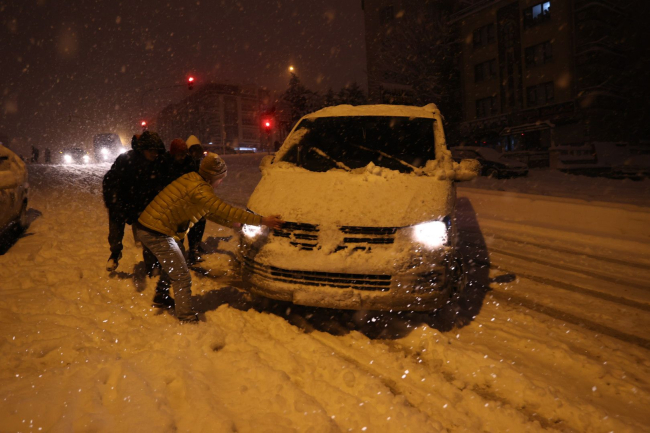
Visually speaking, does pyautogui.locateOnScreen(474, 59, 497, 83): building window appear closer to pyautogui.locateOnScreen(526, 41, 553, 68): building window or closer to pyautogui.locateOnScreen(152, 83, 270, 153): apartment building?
pyautogui.locateOnScreen(526, 41, 553, 68): building window

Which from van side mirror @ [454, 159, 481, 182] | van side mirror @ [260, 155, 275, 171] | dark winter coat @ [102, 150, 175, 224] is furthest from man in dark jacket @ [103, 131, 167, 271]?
van side mirror @ [454, 159, 481, 182]

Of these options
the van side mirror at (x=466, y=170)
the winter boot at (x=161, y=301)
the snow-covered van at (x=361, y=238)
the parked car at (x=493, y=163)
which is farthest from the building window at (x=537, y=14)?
the winter boot at (x=161, y=301)

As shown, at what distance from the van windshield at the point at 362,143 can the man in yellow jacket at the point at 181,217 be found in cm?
140

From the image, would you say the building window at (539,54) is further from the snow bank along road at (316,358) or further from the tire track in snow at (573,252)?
the snow bank along road at (316,358)

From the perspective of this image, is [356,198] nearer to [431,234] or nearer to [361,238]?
[361,238]

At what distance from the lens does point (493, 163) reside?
67.9 feet

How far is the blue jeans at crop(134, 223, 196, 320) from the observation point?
12.2 feet

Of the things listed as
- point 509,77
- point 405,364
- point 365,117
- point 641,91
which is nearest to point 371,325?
point 405,364

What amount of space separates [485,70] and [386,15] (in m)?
16.0

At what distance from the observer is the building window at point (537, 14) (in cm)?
3331

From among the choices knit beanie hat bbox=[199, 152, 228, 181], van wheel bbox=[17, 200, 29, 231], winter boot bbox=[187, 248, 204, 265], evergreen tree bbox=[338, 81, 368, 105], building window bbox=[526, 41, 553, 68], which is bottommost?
winter boot bbox=[187, 248, 204, 265]

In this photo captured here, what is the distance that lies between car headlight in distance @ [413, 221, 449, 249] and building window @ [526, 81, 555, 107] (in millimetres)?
35530

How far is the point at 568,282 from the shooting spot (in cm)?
532

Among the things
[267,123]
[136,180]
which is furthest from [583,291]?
[267,123]
